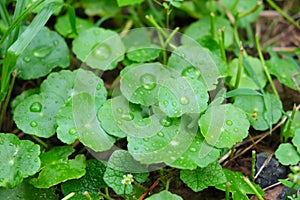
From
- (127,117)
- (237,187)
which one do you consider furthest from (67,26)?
(237,187)

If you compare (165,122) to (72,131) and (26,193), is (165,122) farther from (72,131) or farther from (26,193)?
(26,193)

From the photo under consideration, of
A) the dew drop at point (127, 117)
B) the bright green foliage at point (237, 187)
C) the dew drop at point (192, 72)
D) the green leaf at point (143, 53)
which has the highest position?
the dew drop at point (192, 72)

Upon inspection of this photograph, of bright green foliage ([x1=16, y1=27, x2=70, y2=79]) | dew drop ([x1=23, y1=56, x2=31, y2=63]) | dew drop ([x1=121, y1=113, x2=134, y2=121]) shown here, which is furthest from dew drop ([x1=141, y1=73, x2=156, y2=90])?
dew drop ([x1=23, y1=56, x2=31, y2=63])

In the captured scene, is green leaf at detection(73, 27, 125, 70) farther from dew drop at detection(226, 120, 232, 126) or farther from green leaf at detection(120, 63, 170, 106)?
dew drop at detection(226, 120, 232, 126)

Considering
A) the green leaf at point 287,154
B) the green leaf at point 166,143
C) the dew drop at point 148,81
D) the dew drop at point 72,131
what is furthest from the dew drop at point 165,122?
the green leaf at point 287,154

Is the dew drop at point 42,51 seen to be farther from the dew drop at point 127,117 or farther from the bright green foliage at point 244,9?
the bright green foliage at point 244,9

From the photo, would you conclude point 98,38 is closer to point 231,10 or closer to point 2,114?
point 2,114
